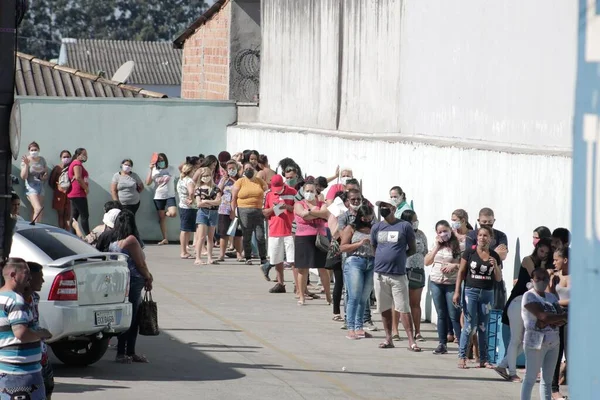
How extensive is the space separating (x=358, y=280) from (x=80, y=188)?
1139 centimetres

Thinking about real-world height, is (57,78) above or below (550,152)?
above

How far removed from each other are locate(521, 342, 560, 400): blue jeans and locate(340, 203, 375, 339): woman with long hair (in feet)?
14.4

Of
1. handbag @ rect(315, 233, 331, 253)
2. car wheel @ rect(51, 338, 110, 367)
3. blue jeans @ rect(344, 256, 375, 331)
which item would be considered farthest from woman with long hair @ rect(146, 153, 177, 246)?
car wheel @ rect(51, 338, 110, 367)

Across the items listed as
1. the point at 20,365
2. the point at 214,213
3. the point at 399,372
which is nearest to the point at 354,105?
the point at 214,213

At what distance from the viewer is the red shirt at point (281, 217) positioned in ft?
60.8

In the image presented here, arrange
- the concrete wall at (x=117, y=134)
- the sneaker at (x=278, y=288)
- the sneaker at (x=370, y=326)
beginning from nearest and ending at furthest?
the sneaker at (x=370, y=326) < the sneaker at (x=278, y=288) < the concrete wall at (x=117, y=134)

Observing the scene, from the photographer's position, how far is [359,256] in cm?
1450

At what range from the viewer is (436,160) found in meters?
16.2

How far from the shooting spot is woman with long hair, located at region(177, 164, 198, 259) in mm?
22625

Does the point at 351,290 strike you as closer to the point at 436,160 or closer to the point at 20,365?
the point at 436,160

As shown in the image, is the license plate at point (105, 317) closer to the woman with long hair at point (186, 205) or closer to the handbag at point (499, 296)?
the handbag at point (499, 296)

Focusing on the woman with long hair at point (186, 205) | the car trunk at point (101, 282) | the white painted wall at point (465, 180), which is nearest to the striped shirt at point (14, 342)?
the car trunk at point (101, 282)

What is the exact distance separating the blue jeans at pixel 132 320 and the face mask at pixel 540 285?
165 inches

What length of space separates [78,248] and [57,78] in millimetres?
17536
